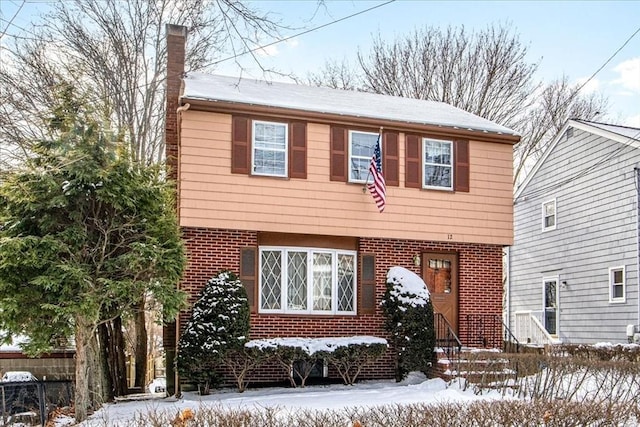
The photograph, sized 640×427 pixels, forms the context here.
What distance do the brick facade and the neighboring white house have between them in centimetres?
302

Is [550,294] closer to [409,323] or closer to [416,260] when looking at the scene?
[416,260]

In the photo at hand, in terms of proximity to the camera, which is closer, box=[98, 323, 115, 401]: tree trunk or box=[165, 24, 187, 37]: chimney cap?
box=[98, 323, 115, 401]: tree trunk

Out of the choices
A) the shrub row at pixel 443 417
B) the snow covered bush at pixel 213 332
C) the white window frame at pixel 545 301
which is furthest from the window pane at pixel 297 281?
the white window frame at pixel 545 301

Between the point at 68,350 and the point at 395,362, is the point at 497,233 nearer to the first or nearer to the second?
the point at 395,362

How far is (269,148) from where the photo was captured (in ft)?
48.1

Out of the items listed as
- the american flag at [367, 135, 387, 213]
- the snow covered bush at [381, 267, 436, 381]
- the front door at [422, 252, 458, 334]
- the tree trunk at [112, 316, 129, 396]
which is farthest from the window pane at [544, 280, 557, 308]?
the tree trunk at [112, 316, 129, 396]

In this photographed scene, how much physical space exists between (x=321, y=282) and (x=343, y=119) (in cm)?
353

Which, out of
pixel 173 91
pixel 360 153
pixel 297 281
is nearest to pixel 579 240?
pixel 360 153

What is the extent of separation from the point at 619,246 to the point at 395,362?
6.86 metres

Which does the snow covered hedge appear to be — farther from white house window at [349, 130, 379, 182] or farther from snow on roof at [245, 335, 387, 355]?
white house window at [349, 130, 379, 182]

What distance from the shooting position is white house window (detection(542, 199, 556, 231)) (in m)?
20.7

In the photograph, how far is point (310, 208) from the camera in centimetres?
1470

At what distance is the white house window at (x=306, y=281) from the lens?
14531 millimetres

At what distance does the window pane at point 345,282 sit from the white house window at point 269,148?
2.29 metres
